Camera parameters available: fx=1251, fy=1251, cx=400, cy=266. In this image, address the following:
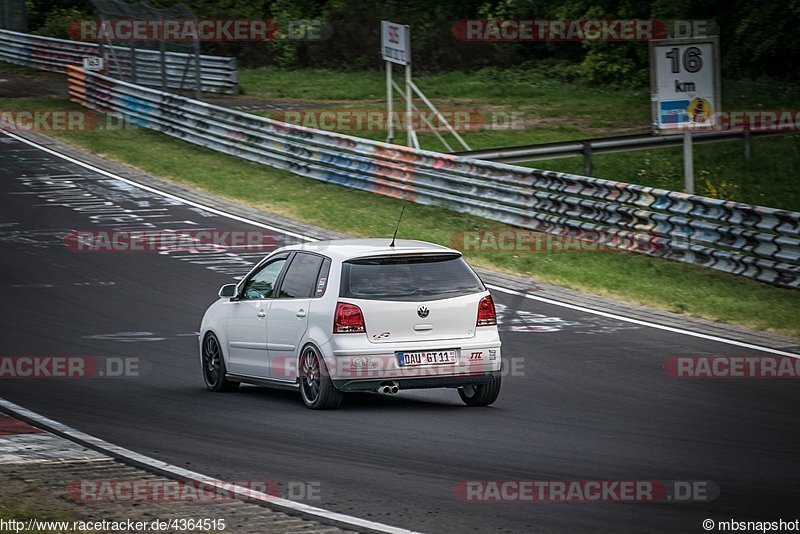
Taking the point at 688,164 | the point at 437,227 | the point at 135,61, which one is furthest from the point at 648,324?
the point at 135,61

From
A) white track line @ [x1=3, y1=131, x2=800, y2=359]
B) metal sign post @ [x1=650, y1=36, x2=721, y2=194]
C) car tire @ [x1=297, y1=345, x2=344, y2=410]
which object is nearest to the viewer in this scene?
car tire @ [x1=297, y1=345, x2=344, y2=410]

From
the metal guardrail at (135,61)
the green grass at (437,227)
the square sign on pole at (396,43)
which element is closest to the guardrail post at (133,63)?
the metal guardrail at (135,61)

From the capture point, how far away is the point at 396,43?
27281mm

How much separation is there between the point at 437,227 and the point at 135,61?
1874 cm

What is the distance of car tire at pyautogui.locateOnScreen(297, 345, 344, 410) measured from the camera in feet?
36.1

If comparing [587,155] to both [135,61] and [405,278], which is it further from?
[135,61]

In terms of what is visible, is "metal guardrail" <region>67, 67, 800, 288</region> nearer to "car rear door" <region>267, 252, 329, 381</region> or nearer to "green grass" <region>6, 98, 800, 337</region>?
"green grass" <region>6, 98, 800, 337</region>

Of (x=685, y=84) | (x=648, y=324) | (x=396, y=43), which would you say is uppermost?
(x=396, y=43)

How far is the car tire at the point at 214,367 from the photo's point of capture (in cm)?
1279

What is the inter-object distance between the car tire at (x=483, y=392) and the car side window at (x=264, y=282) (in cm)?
218

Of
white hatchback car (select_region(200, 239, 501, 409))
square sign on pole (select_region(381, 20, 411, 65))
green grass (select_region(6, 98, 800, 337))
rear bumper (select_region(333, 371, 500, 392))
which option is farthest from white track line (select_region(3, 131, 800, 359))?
square sign on pole (select_region(381, 20, 411, 65))

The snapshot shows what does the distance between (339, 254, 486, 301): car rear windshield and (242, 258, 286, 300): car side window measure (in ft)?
4.28

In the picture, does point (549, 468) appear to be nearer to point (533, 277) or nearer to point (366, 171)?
point (533, 277)

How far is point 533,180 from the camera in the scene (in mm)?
22562
